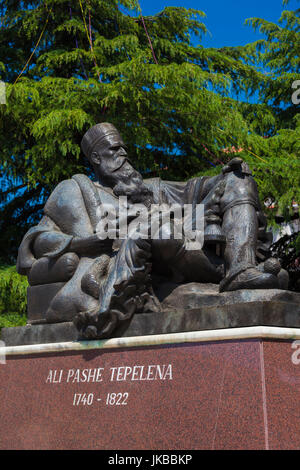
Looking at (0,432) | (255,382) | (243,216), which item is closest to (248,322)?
(255,382)

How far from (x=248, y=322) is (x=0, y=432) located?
1894 mm

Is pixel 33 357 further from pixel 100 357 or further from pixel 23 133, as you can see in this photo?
pixel 23 133

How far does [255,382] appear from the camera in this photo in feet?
10.7

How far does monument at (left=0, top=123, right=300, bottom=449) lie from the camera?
A: 3.37m

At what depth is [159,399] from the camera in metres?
3.59

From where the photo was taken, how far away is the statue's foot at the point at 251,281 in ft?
12.2

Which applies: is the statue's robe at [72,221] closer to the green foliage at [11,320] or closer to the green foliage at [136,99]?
the green foliage at [136,99]

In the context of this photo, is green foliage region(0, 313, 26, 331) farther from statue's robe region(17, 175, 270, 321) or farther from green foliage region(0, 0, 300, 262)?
statue's robe region(17, 175, 270, 321)

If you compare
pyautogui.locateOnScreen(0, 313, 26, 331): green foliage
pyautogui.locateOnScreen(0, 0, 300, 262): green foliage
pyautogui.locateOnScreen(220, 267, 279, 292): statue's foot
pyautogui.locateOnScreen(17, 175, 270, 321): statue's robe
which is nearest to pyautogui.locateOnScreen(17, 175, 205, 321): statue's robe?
pyautogui.locateOnScreen(17, 175, 270, 321): statue's robe

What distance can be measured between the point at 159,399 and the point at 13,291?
17.4 feet

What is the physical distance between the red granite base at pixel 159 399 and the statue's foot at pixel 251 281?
42 cm

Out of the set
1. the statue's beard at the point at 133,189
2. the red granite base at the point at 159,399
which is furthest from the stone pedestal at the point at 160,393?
the statue's beard at the point at 133,189

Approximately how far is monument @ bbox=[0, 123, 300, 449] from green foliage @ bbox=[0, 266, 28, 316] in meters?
3.96

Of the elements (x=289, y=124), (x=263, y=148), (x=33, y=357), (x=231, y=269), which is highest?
(x=289, y=124)
